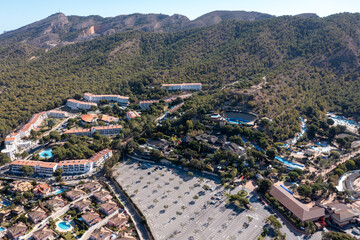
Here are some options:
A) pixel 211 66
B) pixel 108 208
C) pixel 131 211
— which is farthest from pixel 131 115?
pixel 211 66

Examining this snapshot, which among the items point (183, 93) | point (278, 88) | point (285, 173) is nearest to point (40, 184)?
point (285, 173)

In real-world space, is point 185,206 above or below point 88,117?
below

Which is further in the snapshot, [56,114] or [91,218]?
[56,114]

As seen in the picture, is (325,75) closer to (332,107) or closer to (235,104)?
(332,107)

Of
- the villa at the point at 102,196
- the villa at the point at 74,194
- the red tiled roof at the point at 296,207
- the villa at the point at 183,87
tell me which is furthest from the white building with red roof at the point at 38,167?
the villa at the point at 183,87

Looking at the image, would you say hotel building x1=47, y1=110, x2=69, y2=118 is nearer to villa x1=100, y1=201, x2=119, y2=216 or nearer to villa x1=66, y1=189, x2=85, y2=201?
villa x1=66, y1=189, x2=85, y2=201

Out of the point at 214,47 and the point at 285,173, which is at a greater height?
the point at 214,47

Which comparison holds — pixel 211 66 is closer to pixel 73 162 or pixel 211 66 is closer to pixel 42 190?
pixel 73 162
